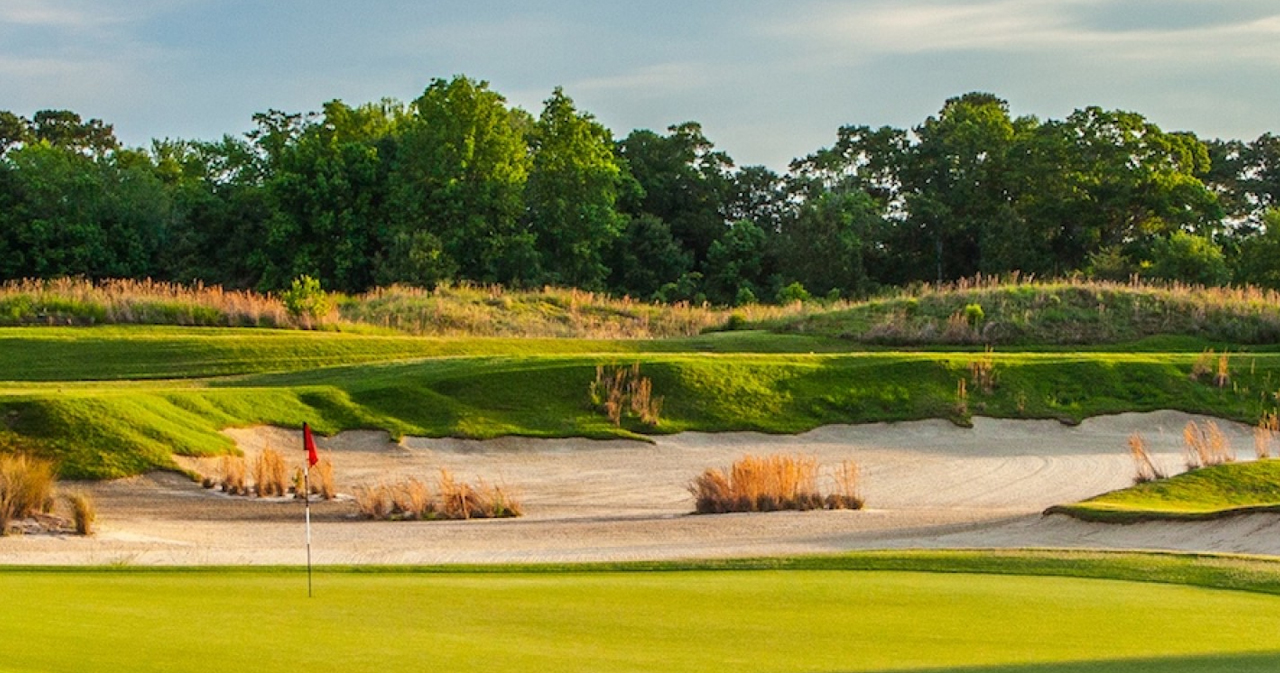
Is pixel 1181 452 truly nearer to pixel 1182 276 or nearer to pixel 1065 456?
pixel 1065 456

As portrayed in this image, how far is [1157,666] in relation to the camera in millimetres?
8133

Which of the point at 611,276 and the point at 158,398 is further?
the point at 611,276

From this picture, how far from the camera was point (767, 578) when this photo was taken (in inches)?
492

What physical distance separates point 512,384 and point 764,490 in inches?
425

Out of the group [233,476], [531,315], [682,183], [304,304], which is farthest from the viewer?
[682,183]

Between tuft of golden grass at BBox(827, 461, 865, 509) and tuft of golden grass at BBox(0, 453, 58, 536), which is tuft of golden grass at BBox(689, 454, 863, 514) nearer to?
tuft of golden grass at BBox(827, 461, 865, 509)

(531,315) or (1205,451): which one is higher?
(531,315)

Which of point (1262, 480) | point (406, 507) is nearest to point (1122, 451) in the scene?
point (1262, 480)

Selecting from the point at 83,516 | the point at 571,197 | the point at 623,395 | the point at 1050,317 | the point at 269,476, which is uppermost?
the point at 571,197

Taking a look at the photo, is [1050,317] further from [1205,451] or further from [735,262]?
[735,262]

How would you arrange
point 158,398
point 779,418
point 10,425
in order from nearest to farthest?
point 10,425, point 158,398, point 779,418

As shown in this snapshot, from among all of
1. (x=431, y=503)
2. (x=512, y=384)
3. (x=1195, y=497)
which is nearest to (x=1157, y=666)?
(x=1195, y=497)

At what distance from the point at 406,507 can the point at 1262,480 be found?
10666 millimetres

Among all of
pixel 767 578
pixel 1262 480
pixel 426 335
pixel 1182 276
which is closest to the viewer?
pixel 767 578
